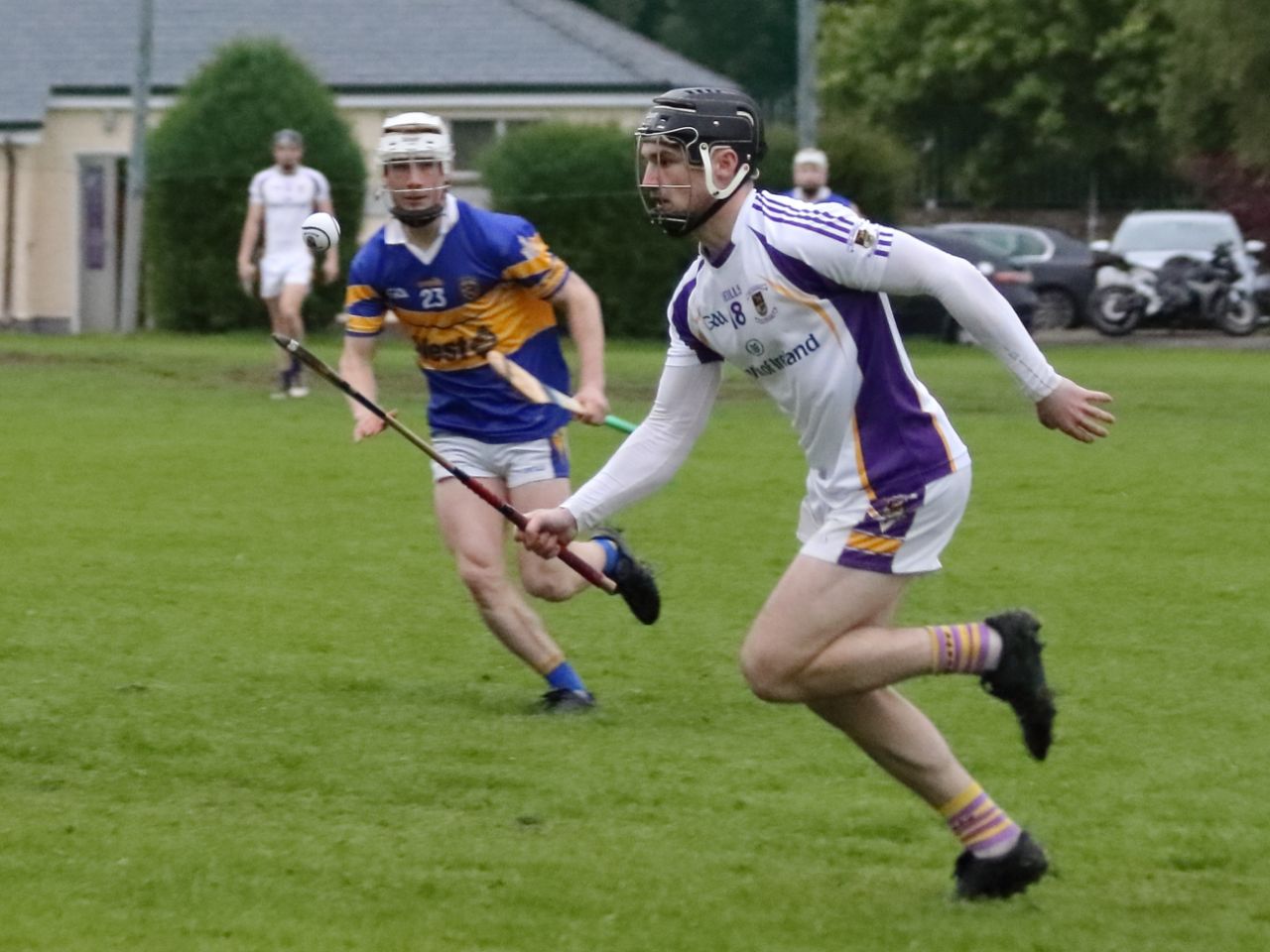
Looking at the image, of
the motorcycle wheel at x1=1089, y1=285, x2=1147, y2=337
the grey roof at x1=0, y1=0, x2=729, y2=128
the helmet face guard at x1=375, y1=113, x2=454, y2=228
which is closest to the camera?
the helmet face guard at x1=375, y1=113, x2=454, y2=228

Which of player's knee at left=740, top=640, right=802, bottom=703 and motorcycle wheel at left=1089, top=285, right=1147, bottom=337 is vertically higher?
motorcycle wheel at left=1089, top=285, right=1147, bottom=337

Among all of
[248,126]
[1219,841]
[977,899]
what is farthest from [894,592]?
[248,126]

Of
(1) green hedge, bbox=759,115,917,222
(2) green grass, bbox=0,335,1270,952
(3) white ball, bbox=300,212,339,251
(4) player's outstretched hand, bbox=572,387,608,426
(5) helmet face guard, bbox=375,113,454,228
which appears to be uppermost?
(1) green hedge, bbox=759,115,917,222

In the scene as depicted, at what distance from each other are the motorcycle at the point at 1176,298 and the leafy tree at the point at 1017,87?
15.2 metres

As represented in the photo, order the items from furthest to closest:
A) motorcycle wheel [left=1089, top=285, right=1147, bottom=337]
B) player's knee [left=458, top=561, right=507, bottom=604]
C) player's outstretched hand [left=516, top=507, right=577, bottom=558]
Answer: motorcycle wheel [left=1089, top=285, right=1147, bottom=337]
player's knee [left=458, top=561, right=507, bottom=604]
player's outstretched hand [left=516, top=507, right=577, bottom=558]

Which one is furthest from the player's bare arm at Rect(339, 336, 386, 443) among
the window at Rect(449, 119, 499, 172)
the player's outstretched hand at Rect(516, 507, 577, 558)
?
the window at Rect(449, 119, 499, 172)

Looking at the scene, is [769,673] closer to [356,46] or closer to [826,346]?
[826,346]

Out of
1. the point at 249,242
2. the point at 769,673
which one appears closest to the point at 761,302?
the point at 769,673

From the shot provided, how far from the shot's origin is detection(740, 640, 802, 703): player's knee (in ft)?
19.1

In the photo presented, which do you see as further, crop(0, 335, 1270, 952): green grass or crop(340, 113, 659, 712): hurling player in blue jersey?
crop(340, 113, 659, 712): hurling player in blue jersey

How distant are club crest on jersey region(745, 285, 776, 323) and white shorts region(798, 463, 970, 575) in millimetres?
470

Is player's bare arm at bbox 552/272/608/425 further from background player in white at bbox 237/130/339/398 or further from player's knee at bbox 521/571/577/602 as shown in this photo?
background player in white at bbox 237/130/339/398

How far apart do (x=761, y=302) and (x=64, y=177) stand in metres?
30.2

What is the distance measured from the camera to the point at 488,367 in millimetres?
8414
